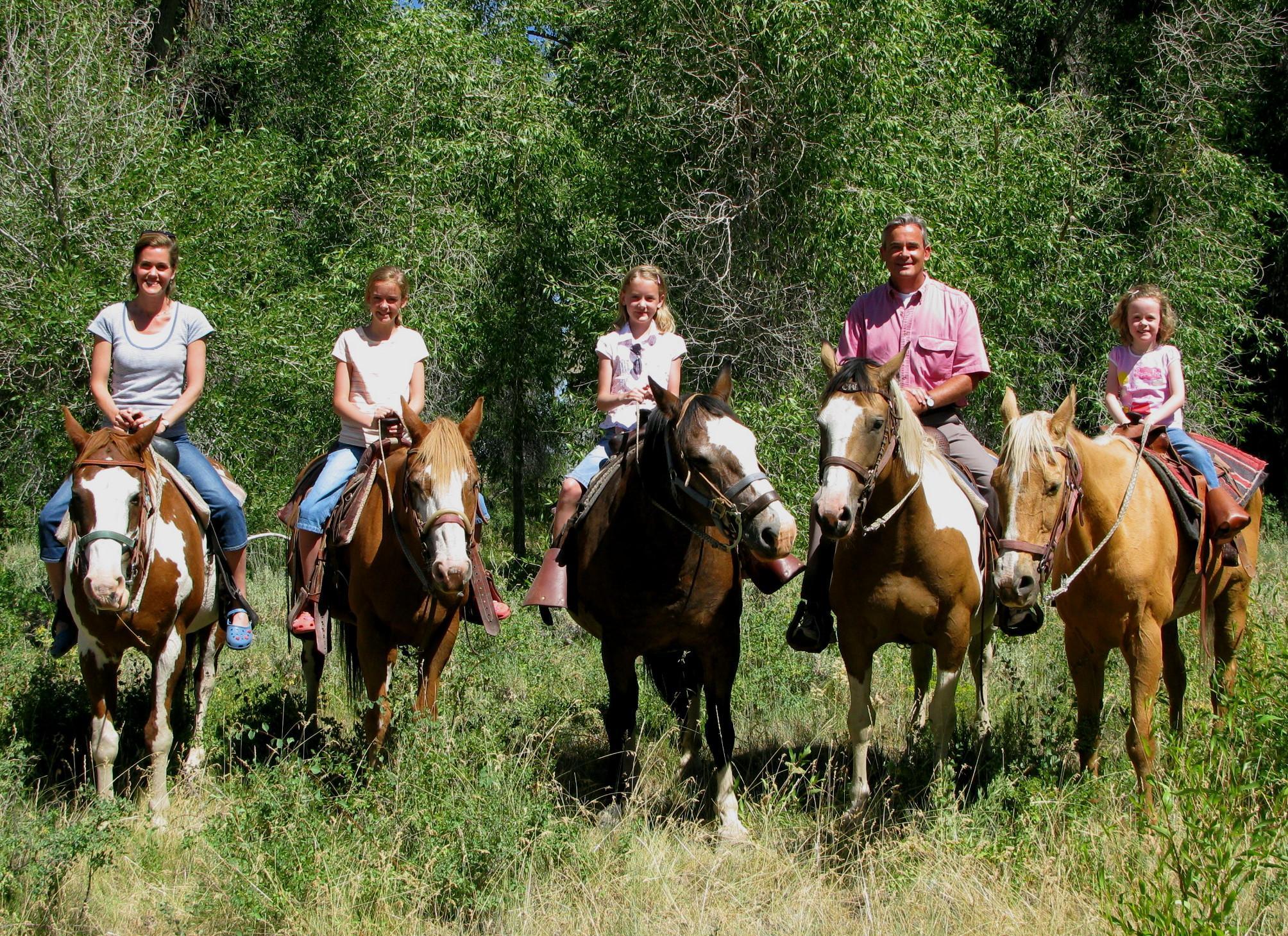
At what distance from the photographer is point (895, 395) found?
491cm

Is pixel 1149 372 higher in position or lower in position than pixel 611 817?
higher

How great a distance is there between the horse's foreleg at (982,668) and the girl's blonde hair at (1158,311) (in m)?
2.03

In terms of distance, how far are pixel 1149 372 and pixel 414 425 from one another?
14.5ft

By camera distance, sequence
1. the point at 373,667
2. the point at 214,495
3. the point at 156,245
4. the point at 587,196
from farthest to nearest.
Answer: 1. the point at 587,196
2. the point at 214,495
3. the point at 156,245
4. the point at 373,667

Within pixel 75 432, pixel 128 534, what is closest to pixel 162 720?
pixel 128 534

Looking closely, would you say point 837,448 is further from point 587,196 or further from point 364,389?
point 587,196

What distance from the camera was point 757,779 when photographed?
5625 mm

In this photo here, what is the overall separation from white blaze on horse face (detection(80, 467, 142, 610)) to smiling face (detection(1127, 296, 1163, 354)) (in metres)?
5.67

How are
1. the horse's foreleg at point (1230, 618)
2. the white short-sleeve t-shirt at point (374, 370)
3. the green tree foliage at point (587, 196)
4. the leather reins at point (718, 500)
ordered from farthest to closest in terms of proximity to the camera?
the green tree foliage at point (587, 196) < the horse's foreleg at point (1230, 618) < the white short-sleeve t-shirt at point (374, 370) < the leather reins at point (718, 500)

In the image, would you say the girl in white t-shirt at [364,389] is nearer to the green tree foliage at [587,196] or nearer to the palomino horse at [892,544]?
the palomino horse at [892,544]

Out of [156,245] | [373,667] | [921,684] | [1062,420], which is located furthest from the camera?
[921,684]

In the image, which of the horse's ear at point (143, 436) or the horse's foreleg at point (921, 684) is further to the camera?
the horse's foreleg at point (921, 684)

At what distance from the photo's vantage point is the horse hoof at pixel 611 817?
16.7 ft

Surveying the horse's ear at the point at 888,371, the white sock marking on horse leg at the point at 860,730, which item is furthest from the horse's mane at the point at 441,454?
the white sock marking on horse leg at the point at 860,730
